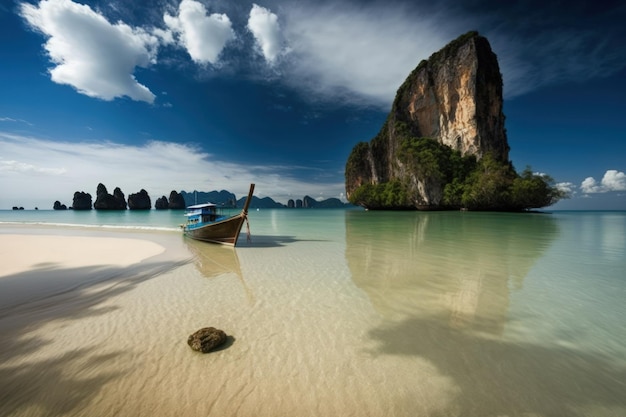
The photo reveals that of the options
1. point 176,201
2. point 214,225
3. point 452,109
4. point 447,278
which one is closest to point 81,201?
point 176,201

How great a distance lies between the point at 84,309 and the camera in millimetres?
5184

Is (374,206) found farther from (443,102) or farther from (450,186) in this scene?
(443,102)

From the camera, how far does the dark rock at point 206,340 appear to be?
3.60 m

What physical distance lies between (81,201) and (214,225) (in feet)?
473

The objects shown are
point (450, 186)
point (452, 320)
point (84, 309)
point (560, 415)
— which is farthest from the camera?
point (450, 186)

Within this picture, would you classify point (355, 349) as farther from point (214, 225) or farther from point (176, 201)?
point (176, 201)

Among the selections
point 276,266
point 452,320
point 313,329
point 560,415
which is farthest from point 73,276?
point 560,415

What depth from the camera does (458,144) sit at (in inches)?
2421

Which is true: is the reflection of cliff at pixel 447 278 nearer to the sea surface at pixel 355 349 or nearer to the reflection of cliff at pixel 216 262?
the sea surface at pixel 355 349

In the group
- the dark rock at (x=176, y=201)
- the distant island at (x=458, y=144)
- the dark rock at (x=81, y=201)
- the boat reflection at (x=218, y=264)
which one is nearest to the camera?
the boat reflection at (x=218, y=264)

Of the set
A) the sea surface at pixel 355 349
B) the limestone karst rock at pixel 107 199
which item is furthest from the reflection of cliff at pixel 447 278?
the limestone karst rock at pixel 107 199

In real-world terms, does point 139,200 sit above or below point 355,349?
above

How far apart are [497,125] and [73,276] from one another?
77.9 m

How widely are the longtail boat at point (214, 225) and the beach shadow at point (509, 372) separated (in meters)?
10.8
